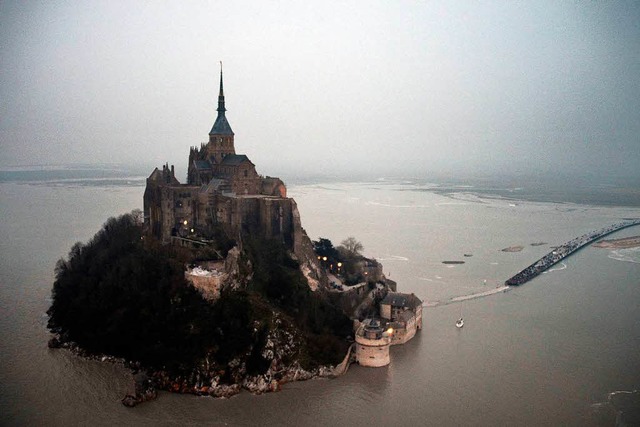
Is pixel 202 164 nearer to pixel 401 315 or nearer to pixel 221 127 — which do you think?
pixel 221 127

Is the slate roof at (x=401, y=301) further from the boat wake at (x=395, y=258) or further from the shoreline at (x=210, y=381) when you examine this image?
the boat wake at (x=395, y=258)

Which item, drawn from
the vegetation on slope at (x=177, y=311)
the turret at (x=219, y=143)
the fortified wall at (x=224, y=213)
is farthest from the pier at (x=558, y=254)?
the turret at (x=219, y=143)

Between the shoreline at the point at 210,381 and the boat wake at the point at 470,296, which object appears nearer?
the shoreline at the point at 210,381

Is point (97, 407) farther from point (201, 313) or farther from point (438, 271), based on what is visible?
point (438, 271)

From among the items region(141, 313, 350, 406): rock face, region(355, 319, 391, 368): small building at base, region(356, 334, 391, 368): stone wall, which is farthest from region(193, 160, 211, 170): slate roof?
region(356, 334, 391, 368): stone wall

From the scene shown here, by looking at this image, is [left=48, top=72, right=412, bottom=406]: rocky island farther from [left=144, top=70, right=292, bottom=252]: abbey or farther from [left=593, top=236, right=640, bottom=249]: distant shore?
[left=593, top=236, right=640, bottom=249]: distant shore

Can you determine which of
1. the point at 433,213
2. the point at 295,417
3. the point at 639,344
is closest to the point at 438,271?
the point at 639,344
